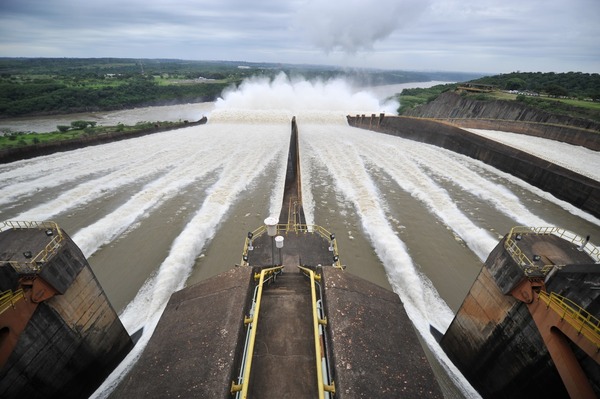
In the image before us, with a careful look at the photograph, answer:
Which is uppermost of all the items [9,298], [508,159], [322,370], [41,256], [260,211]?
[41,256]

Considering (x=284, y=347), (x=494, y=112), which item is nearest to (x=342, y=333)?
(x=284, y=347)

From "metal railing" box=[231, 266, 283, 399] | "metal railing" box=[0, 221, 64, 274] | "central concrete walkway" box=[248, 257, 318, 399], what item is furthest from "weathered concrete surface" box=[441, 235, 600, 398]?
"metal railing" box=[0, 221, 64, 274]

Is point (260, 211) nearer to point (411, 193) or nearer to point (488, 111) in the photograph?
point (411, 193)

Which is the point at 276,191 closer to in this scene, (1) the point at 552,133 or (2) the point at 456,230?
(2) the point at 456,230

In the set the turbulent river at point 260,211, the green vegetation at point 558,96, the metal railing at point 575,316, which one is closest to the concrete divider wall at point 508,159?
the turbulent river at point 260,211

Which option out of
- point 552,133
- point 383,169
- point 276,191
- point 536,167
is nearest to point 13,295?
point 276,191

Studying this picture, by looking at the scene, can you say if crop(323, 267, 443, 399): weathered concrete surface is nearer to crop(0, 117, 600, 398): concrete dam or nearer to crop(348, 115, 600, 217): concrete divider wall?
crop(0, 117, 600, 398): concrete dam
